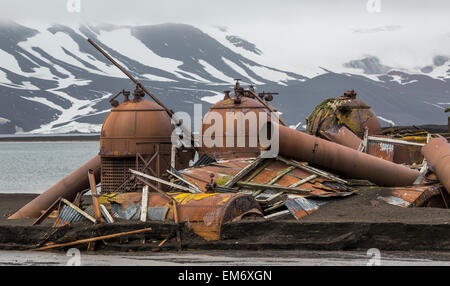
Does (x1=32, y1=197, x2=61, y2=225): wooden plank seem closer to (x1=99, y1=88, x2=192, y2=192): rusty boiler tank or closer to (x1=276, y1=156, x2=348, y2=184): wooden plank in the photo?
(x1=99, y1=88, x2=192, y2=192): rusty boiler tank

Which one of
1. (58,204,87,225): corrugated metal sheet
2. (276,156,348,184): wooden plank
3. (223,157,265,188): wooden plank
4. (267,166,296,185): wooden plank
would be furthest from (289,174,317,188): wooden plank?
(58,204,87,225): corrugated metal sheet

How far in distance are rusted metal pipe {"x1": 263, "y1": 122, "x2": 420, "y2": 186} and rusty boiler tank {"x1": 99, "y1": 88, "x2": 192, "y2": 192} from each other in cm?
447

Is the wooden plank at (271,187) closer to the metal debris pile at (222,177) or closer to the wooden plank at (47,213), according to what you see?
the metal debris pile at (222,177)

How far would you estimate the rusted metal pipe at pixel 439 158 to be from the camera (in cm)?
1845

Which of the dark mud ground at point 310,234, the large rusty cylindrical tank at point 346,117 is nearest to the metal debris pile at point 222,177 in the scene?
the dark mud ground at point 310,234

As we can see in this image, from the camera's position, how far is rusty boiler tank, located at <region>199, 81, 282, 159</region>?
878 inches

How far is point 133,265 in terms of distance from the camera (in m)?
13.9

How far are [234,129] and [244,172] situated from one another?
3.61 m

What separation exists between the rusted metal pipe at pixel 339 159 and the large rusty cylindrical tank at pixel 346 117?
31.0 ft

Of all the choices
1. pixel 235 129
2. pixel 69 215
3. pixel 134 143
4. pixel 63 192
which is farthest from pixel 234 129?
pixel 69 215

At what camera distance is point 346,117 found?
2980 centimetres
